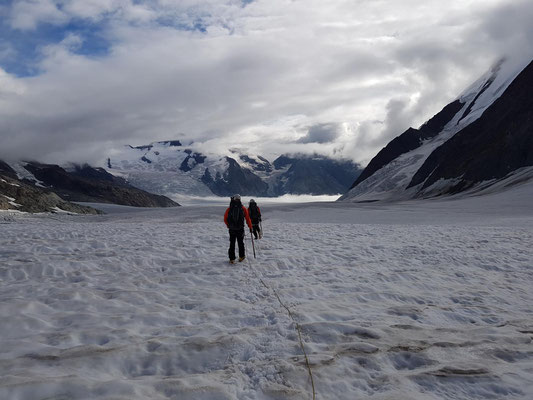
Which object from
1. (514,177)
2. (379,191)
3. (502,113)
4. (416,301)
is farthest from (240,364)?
(379,191)

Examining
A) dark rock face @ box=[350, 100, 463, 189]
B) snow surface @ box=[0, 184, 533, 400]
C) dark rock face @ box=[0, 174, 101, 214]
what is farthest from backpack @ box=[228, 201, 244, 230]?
dark rock face @ box=[350, 100, 463, 189]

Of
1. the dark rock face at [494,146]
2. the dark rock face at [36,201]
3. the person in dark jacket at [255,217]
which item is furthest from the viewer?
the dark rock face at [494,146]

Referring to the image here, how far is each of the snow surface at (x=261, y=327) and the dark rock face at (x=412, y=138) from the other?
170370mm

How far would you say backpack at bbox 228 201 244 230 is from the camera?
12.0m

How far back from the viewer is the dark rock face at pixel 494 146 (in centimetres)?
8688

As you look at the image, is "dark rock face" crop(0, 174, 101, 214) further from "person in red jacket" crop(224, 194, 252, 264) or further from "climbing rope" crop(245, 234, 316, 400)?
"climbing rope" crop(245, 234, 316, 400)

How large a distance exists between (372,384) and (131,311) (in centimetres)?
462

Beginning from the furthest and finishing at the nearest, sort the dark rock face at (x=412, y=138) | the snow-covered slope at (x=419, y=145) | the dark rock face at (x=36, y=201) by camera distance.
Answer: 1. the dark rock face at (x=412, y=138)
2. the snow-covered slope at (x=419, y=145)
3. the dark rock face at (x=36, y=201)

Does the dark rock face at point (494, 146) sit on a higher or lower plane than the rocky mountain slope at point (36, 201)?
higher

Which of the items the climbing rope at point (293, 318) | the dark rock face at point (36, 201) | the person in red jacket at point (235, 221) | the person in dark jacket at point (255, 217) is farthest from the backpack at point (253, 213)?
the dark rock face at point (36, 201)

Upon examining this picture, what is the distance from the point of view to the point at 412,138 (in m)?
175

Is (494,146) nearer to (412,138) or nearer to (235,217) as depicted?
(412,138)

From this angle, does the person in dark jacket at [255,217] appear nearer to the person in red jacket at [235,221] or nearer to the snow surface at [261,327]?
the snow surface at [261,327]

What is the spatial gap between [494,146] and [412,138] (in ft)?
275
